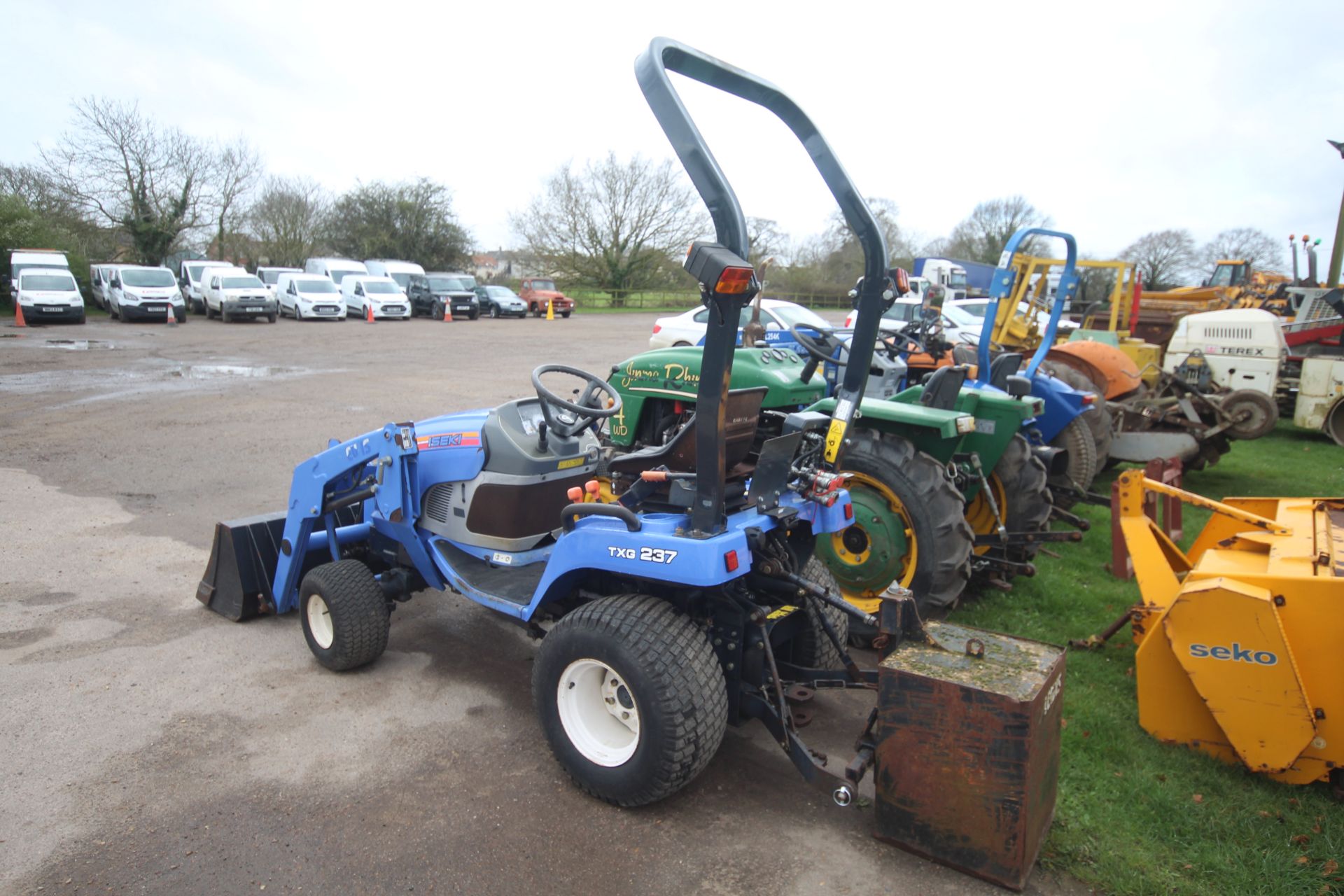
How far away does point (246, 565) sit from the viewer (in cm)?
455

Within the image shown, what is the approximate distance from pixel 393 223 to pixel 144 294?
→ 786 inches

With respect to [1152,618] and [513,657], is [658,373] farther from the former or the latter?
[1152,618]

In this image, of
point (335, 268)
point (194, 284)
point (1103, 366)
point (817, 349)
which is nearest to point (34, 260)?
point (194, 284)

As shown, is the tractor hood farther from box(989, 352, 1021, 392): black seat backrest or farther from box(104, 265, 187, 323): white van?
box(104, 265, 187, 323): white van

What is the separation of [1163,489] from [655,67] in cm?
307

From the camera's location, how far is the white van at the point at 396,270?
30.6 meters

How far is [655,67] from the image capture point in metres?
2.54

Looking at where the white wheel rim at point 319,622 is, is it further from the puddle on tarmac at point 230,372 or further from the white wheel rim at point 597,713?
the puddle on tarmac at point 230,372

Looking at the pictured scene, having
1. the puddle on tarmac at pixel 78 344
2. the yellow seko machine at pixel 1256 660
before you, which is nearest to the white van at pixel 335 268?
the puddle on tarmac at pixel 78 344

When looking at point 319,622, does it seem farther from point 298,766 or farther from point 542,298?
point 542,298

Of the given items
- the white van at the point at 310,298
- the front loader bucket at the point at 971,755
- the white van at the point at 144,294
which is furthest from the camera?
the white van at the point at 310,298

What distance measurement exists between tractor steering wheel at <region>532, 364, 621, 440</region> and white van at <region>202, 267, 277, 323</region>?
22409mm

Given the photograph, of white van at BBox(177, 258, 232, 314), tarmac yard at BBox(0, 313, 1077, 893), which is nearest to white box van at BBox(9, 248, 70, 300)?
white van at BBox(177, 258, 232, 314)

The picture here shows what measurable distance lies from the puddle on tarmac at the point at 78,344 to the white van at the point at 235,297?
5488mm
